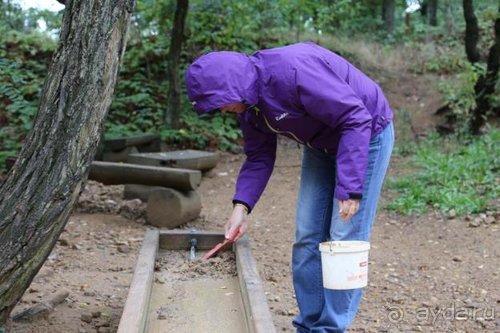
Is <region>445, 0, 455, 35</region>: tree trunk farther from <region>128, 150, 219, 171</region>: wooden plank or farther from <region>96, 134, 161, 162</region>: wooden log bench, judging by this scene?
<region>128, 150, 219, 171</region>: wooden plank

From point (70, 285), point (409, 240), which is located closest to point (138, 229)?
point (70, 285)

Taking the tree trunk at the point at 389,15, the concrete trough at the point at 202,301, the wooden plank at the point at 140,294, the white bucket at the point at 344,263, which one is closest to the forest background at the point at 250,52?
the tree trunk at the point at 389,15

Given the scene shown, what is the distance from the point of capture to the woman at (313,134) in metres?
2.65

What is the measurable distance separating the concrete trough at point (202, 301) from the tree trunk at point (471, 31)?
787cm

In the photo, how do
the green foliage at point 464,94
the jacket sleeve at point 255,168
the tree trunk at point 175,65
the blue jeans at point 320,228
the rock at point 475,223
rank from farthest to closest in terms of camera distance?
1. the green foliage at point 464,94
2. the tree trunk at point 175,65
3. the rock at point 475,223
4. the jacket sleeve at point 255,168
5. the blue jeans at point 320,228

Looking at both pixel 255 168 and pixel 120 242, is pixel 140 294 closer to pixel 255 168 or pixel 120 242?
pixel 255 168

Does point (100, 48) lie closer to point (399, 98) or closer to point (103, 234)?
point (103, 234)

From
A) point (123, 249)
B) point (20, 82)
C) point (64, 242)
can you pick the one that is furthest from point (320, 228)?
point (20, 82)

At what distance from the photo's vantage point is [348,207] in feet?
8.87

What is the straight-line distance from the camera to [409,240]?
6.09 m

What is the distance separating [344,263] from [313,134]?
57 centimetres

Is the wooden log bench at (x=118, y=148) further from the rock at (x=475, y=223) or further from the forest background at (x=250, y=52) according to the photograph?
the rock at (x=475, y=223)

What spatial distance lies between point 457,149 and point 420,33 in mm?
8009

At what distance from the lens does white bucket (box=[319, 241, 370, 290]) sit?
273 centimetres
